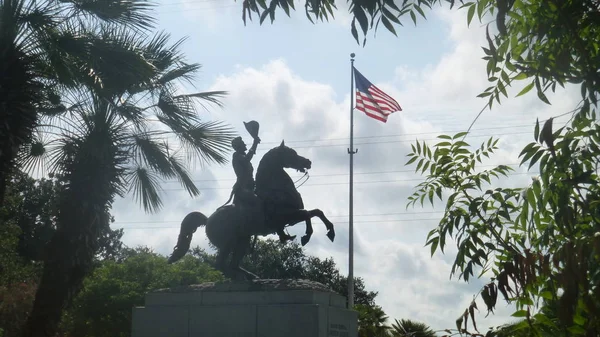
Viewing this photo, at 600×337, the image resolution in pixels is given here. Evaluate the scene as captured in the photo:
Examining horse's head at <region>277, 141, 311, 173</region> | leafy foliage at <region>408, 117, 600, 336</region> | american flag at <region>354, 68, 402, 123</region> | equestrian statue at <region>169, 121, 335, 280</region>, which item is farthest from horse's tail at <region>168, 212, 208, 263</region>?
american flag at <region>354, 68, 402, 123</region>

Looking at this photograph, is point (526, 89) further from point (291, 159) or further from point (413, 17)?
point (291, 159)

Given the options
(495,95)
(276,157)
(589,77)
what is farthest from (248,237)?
(589,77)

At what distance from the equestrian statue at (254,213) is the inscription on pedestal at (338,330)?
1268 millimetres

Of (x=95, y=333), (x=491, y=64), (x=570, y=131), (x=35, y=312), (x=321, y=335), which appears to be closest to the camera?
(x=570, y=131)

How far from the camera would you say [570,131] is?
12.5 ft

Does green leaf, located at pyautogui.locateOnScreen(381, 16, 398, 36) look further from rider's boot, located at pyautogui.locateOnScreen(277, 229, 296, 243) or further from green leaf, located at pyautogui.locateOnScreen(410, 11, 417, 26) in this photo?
rider's boot, located at pyautogui.locateOnScreen(277, 229, 296, 243)

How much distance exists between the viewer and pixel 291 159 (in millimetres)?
11281

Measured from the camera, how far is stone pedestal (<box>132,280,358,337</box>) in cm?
1004

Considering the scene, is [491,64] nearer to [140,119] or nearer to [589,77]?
[589,77]

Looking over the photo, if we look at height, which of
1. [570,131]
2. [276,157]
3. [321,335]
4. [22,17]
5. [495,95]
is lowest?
[321,335]

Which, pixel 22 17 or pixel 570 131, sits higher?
pixel 22 17

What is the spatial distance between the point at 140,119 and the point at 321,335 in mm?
7991

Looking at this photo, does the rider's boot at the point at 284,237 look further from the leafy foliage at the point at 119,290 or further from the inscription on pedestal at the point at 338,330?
the leafy foliage at the point at 119,290

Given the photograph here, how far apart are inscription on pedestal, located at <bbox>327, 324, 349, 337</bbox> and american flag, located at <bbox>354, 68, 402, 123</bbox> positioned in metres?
12.7
